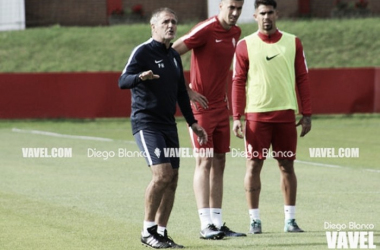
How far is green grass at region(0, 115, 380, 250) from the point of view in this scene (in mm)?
9492

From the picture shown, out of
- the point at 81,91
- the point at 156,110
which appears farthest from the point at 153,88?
the point at 81,91

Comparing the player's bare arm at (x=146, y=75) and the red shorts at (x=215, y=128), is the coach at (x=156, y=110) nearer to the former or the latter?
the player's bare arm at (x=146, y=75)

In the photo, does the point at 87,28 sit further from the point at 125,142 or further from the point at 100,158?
the point at 100,158

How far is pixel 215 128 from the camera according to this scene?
32.7ft

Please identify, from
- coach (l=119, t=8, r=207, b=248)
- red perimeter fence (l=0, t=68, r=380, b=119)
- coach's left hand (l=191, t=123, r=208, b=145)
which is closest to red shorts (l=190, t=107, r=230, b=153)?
coach's left hand (l=191, t=123, r=208, b=145)

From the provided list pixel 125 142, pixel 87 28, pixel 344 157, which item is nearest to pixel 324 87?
pixel 125 142

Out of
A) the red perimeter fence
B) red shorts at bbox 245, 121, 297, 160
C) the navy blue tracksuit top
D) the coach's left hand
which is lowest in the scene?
the red perimeter fence

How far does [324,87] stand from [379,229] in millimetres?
19461

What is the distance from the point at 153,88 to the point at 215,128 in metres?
1.23

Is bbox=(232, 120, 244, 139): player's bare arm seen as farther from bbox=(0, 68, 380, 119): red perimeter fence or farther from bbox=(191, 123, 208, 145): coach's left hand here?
bbox=(0, 68, 380, 119): red perimeter fence

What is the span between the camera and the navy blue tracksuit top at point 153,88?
8.89 metres

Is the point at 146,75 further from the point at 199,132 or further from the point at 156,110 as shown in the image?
the point at 199,132

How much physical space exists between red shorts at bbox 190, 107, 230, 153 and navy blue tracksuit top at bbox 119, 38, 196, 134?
0.85 m

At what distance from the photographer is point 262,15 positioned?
9.84 metres
